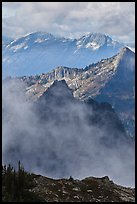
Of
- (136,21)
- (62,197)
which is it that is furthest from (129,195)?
(136,21)

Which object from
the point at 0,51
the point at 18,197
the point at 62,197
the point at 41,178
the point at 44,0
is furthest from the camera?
the point at 41,178

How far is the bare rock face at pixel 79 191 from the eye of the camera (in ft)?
61.1

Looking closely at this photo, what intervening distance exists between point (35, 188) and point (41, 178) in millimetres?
2009

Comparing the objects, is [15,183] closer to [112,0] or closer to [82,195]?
[82,195]

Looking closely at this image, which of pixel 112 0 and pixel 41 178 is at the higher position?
pixel 112 0

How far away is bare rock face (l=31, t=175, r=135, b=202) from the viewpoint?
61.1 feet

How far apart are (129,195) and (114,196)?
1.70 meters

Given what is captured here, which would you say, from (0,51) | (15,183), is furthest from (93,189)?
(0,51)

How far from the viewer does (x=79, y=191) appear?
20.1 metres

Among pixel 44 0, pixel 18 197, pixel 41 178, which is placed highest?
pixel 44 0

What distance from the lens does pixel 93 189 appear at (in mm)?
21047

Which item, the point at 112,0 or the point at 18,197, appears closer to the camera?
the point at 112,0

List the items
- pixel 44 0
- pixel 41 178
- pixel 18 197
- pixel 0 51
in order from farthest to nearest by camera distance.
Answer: pixel 41 178 < pixel 18 197 < pixel 0 51 < pixel 44 0

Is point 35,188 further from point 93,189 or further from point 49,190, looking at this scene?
point 93,189
